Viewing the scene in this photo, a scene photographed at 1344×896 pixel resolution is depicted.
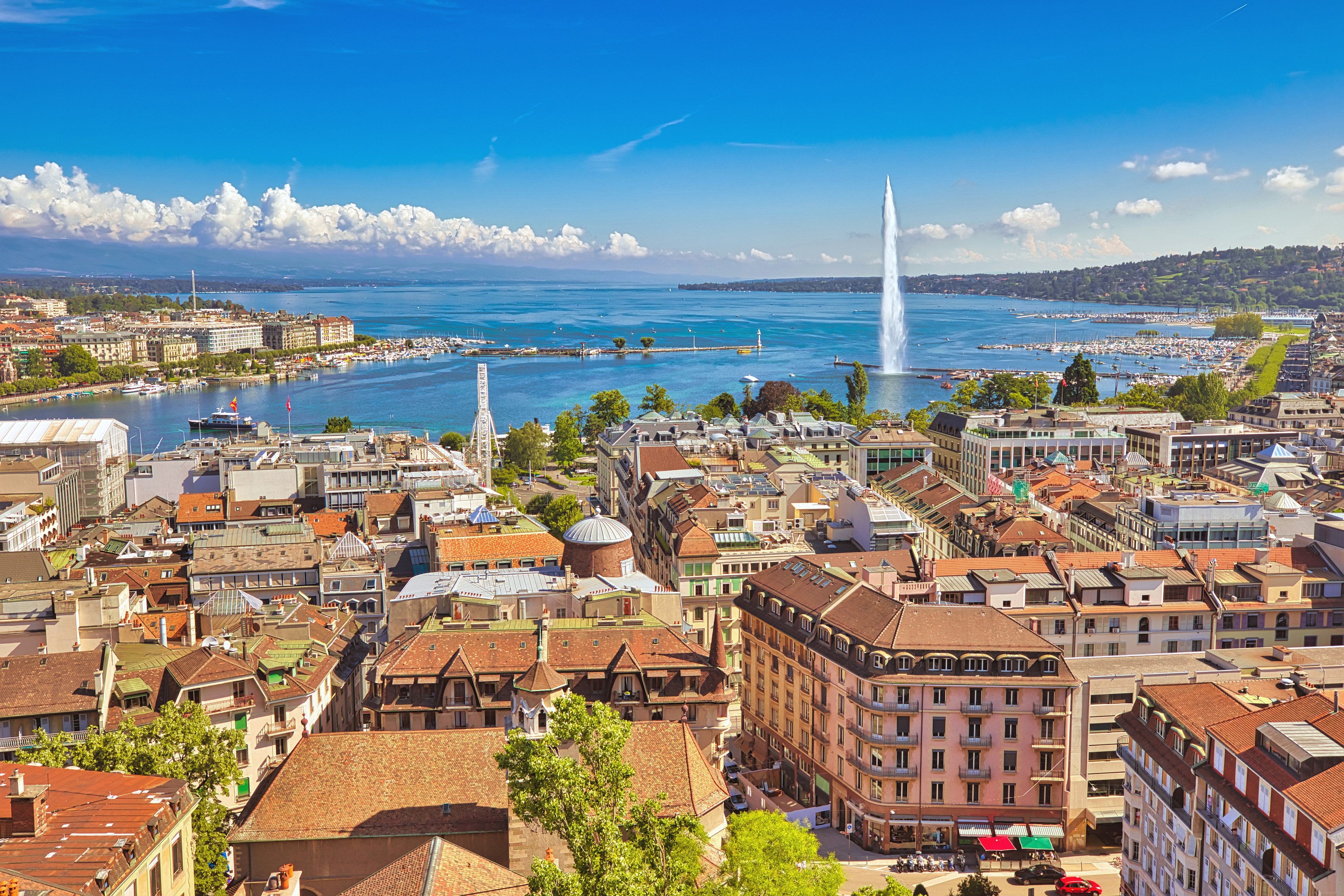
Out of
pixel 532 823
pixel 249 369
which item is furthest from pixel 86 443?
pixel 249 369

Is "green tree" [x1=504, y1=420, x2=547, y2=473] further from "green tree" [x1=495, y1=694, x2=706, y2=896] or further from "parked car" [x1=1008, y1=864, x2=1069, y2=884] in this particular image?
"green tree" [x1=495, y1=694, x2=706, y2=896]

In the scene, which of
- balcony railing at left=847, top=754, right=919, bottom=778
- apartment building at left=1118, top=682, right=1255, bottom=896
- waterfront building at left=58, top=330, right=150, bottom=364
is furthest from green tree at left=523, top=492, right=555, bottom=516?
waterfront building at left=58, top=330, right=150, bottom=364

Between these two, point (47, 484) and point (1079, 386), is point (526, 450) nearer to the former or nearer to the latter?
point (47, 484)

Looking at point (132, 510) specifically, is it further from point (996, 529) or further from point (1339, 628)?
point (1339, 628)

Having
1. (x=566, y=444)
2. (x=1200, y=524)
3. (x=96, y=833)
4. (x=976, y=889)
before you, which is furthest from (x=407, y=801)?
(x=566, y=444)

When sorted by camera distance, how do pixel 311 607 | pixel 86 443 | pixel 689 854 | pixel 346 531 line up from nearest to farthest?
pixel 689 854 → pixel 311 607 → pixel 346 531 → pixel 86 443

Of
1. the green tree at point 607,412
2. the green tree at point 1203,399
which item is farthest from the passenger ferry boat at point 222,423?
the green tree at point 1203,399
